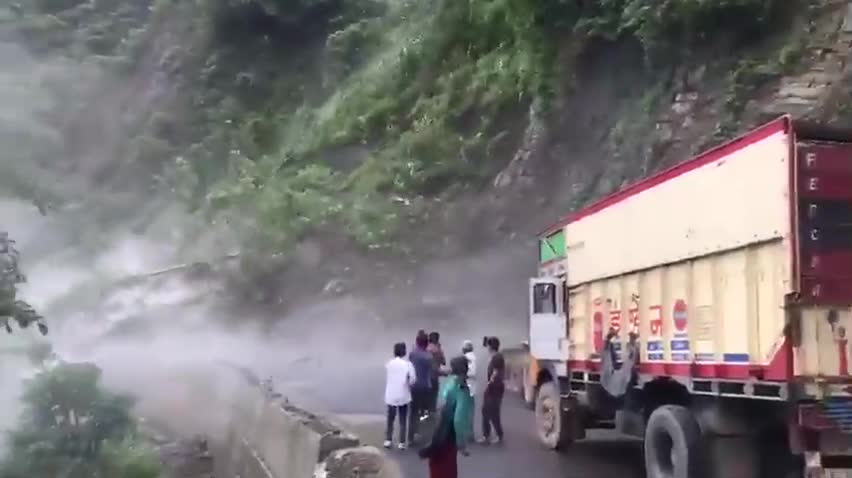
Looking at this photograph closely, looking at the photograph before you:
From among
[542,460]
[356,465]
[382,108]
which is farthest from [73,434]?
[382,108]

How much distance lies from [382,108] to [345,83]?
208 inches

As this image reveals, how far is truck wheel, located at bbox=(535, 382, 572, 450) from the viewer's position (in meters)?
11.3

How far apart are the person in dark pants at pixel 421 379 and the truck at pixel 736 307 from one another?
6.63ft

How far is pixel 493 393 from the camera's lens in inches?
450

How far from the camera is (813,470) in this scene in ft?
21.5

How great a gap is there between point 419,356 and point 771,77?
33.3ft

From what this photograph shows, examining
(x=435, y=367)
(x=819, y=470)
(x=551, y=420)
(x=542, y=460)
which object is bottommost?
(x=542, y=460)

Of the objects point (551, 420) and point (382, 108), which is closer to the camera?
point (551, 420)

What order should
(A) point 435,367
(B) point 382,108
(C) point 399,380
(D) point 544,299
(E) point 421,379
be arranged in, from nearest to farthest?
(C) point 399,380
(E) point 421,379
(A) point 435,367
(D) point 544,299
(B) point 382,108

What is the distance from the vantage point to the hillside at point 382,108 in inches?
706

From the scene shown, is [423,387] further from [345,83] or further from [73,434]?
[345,83]

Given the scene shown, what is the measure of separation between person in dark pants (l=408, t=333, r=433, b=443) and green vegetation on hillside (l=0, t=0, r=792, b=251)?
10736 millimetres

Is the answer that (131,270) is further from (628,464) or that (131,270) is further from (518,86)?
(628,464)

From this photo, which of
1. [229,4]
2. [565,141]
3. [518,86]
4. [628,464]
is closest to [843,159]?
[628,464]
